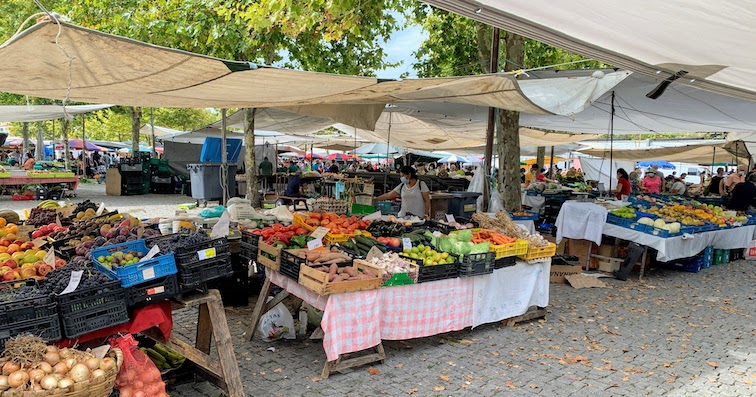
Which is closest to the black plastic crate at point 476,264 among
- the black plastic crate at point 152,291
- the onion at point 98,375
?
the black plastic crate at point 152,291

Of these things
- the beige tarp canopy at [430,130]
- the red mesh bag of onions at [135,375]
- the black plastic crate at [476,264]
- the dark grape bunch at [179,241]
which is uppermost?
the beige tarp canopy at [430,130]

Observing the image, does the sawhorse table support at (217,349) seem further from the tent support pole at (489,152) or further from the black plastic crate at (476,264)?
the tent support pole at (489,152)

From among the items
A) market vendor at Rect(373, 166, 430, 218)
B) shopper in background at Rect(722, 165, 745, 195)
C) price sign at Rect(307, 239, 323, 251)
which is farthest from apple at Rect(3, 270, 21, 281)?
shopper in background at Rect(722, 165, 745, 195)

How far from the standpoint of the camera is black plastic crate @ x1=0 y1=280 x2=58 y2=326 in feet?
9.79

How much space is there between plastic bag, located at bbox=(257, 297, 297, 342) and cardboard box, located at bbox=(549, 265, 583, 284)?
503cm

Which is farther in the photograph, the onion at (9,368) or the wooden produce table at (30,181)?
the wooden produce table at (30,181)

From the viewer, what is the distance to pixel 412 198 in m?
9.18

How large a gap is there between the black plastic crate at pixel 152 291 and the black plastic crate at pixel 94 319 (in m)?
0.09

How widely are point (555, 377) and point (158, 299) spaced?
3.68 m

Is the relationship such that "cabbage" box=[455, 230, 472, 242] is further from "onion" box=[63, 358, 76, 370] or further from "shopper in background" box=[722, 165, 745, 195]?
"shopper in background" box=[722, 165, 745, 195]

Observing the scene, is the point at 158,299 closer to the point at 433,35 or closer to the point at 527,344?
the point at 527,344

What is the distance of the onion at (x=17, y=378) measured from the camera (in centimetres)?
271

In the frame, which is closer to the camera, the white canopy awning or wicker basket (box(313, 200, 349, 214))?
wicker basket (box(313, 200, 349, 214))

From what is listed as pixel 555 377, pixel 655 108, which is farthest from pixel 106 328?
pixel 655 108
